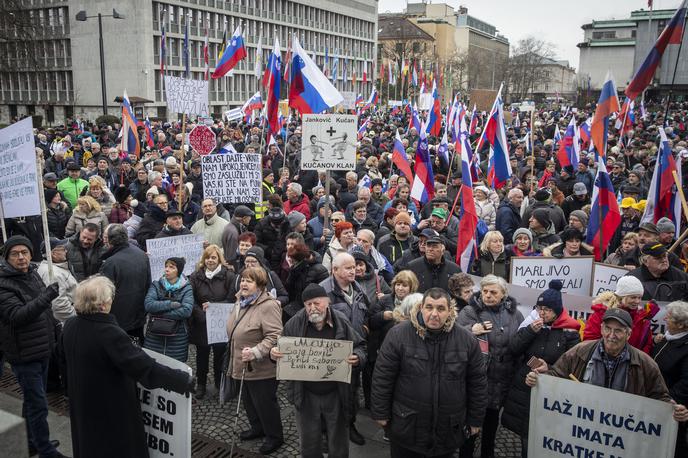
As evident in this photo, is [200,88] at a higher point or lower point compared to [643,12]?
lower

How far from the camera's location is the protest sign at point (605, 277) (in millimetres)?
5925

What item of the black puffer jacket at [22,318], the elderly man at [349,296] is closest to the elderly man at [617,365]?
the elderly man at [349,296]

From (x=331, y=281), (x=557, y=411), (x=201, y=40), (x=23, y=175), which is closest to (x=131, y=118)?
(x=23, y=175)

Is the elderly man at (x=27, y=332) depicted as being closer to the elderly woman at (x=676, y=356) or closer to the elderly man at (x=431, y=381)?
the elderly man at (x=431, y=381)

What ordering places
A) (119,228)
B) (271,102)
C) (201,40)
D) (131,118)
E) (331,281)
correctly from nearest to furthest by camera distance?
(331,281) → (119,228) → (271,102) → (131,118) → (201,40)

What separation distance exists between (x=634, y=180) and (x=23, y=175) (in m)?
9.34

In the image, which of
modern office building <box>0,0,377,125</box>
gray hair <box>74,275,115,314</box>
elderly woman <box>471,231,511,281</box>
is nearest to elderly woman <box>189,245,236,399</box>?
gray hair <box>74,275,115,314</box>

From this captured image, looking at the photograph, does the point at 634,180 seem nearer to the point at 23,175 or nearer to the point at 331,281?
the point at 331,281

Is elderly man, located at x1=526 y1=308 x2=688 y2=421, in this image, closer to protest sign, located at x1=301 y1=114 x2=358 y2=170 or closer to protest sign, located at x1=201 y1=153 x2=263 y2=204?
protest sign, located at x1=301 y1=114 x2=358 y2=170

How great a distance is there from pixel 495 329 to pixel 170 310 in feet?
9.84

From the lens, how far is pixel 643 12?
227ft

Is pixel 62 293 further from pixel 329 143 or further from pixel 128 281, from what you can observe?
pixel 329 143

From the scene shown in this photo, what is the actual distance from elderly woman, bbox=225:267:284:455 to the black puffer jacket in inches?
59.3

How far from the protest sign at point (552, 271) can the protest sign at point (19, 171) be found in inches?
191
